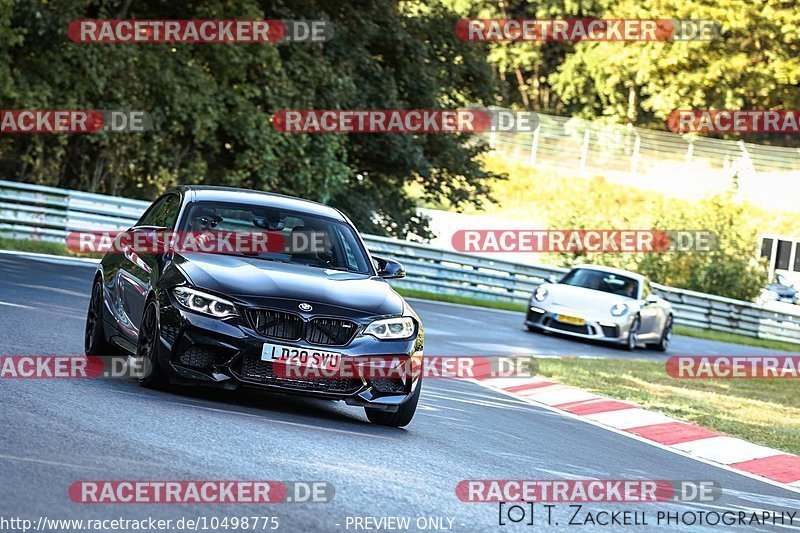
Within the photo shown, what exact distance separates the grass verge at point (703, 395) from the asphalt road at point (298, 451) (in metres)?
2.04

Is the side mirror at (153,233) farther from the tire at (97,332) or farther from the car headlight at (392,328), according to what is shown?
the car headlight at (392,328)

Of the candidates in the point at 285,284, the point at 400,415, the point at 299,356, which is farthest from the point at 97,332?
the point at 400,415

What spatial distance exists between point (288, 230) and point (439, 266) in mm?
21336

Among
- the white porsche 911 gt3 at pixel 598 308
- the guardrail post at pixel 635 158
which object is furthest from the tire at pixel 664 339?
the guardrail post at pixel 635 158

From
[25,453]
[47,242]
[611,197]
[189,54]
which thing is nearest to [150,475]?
[25,453]

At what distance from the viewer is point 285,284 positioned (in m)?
9.36

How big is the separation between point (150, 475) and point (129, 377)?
3.69 m

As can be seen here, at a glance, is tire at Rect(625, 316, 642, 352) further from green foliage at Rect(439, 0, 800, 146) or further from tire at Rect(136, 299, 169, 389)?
green foliage at Rect(439, 0, 800, 146)

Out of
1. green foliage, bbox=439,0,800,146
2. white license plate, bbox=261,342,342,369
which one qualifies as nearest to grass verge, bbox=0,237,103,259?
white license plate, bbox=261,342,342,369

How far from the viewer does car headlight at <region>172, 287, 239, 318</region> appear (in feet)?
29.7

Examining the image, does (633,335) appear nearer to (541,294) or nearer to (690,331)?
(541,294)

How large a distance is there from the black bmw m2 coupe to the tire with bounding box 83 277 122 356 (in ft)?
0.23

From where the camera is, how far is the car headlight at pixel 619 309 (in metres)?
23.4

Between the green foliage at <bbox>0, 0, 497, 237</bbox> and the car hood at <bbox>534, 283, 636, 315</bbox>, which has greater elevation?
the green foliage at <bbox>0, 0, 497, 237</bbox>
